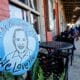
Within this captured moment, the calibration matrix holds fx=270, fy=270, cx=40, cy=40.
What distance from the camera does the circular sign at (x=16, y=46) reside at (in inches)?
82.1

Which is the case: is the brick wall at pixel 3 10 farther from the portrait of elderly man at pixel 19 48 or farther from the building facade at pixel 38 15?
the building facade at pixel 38 15

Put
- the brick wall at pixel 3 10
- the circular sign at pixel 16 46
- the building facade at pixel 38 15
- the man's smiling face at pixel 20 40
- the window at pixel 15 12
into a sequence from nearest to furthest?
1. the circular sign at pixel 16 46
2. the man's smiling face at pixel 20 40
3. the brick wall at pixel 3 10
4. the window at pixel 15 12
5. the building facade at pixel 38 15

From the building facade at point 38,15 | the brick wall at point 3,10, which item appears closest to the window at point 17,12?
the building facade at point 38,15

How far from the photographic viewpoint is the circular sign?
2.09 metres

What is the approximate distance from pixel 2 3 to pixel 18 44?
3.25ft

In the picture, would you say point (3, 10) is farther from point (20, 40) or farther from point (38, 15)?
point (38, 15)

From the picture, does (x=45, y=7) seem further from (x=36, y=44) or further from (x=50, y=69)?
(x=36, y=44)

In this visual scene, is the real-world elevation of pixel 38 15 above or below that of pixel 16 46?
above

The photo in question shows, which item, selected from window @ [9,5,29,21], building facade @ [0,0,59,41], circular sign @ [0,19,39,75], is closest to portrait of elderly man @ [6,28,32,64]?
circular sign @ [0,19,39,75]

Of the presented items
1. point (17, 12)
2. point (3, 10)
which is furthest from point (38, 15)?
point (3, 10)

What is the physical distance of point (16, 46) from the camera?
2.21m

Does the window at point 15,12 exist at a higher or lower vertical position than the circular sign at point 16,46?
higher

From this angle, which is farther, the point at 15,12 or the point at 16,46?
the point at 15,12

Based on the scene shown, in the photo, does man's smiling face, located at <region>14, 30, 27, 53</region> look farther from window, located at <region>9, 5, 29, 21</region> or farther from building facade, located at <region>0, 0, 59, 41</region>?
building facade, located at <region>0, 0, 59, 41</region>
